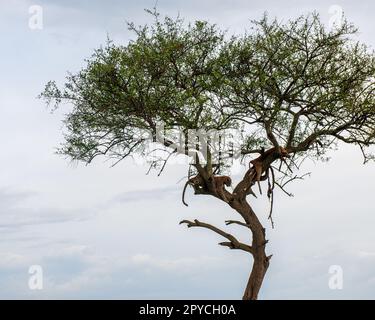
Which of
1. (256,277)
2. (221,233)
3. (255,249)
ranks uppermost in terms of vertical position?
(221,233)

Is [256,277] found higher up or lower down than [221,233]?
lower down

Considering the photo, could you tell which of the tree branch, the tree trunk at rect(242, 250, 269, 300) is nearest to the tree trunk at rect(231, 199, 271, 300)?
the tree trunk at rect(242, 250, 269, 300)

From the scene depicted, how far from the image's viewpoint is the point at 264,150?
874 inches

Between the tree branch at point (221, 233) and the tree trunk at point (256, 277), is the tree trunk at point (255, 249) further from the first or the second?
the tree branch at point (221, 233)

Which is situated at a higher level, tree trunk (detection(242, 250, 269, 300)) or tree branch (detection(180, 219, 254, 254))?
tree branch (detection(180, 219, 254, 254))

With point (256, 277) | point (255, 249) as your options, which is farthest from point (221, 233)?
point (256, 277)

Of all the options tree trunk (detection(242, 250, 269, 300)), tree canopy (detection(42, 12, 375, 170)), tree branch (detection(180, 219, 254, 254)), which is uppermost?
tree canopy (detection(42, 12, 375, 170))

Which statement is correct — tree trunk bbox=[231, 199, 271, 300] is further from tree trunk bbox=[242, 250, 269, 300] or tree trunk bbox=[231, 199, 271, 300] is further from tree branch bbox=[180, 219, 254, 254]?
tree branch bbox=[180, 219, 254, 254]

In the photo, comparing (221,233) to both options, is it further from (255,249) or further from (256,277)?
(256,277)

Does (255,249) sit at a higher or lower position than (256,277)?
higher

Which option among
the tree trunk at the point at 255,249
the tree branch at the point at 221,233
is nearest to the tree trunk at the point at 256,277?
the tree trunk at the point at 255,249

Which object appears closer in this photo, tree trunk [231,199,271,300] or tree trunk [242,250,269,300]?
tree trunk [231,199,271,300]
